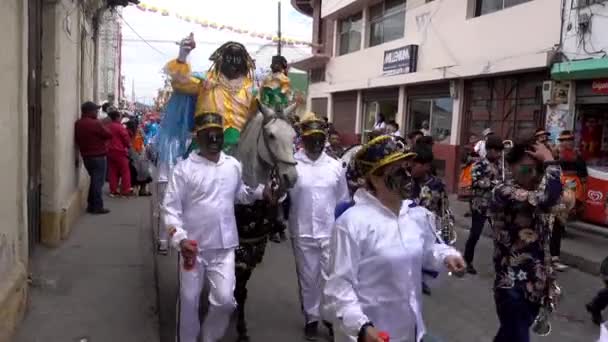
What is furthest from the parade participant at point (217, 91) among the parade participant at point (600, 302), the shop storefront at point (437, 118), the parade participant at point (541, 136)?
the shop storefront at point (437, 118)

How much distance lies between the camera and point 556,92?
11.1 meters

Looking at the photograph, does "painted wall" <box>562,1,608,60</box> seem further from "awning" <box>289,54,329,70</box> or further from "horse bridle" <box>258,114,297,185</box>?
"awning" <box>289,54,329,70</box>

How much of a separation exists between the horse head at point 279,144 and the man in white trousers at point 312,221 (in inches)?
15.0

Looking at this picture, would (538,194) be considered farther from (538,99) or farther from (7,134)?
(538,99)

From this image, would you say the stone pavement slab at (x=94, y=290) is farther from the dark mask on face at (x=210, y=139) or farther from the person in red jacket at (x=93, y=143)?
the dark mask on face at (x=210, y=139)

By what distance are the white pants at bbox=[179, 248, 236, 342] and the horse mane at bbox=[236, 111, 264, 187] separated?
732mm

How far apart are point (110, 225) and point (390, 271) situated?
22.1 ft

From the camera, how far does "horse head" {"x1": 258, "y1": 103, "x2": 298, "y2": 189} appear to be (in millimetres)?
4508

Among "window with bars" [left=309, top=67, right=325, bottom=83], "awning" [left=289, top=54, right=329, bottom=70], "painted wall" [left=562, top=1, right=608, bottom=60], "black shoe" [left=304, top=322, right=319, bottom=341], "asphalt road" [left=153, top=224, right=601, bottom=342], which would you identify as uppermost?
"awning" [left=289, top=54, right=329, bottom=70]

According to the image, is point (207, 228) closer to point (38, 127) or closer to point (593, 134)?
point (38, 127)

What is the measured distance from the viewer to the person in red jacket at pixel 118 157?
37.8 ft

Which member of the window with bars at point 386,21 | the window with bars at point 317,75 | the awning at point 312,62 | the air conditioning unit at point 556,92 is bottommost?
the air conditioning unit at point 556,92

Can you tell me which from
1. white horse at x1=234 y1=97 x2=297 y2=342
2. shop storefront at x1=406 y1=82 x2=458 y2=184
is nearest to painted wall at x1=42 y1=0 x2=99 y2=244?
white horse at x1=234 y1=97 x2=297 y2=342

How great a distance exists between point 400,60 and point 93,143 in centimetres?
1104
